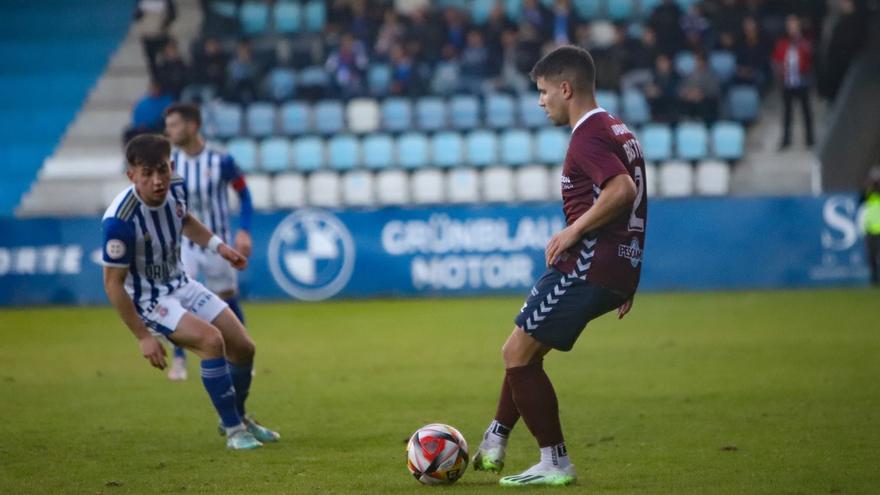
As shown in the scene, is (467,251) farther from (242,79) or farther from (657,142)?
(242,79)

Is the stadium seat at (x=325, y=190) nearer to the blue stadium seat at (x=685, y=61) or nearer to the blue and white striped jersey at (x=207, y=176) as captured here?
the blue stadium seat at (x=685, y=61)

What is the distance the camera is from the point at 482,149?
22984 mm

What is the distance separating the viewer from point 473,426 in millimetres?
8477

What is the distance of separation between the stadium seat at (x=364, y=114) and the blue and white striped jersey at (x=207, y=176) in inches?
507

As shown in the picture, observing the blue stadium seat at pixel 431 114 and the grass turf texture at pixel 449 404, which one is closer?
the grass turf texture at pixel 449 404

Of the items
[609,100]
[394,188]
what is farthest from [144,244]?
→ [609,100]

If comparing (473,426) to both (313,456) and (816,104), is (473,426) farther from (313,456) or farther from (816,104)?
(816,104)

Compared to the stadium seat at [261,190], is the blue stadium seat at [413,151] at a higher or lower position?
higher

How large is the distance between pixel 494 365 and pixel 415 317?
5.15 meters

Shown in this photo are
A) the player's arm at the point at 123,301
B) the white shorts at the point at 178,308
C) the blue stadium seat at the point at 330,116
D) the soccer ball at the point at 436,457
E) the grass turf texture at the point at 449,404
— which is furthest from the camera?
the blue stadium seat at the point at 330,116

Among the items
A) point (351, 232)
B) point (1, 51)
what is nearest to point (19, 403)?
point (351, 232)

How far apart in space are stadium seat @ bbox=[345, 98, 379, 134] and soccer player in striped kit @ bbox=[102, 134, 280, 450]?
15.7 meters

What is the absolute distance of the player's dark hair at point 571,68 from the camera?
6.24 meters

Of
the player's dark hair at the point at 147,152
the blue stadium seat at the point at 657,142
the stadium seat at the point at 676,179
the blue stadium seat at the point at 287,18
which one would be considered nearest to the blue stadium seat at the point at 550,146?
the blue stadium seat at the point at 657,142
